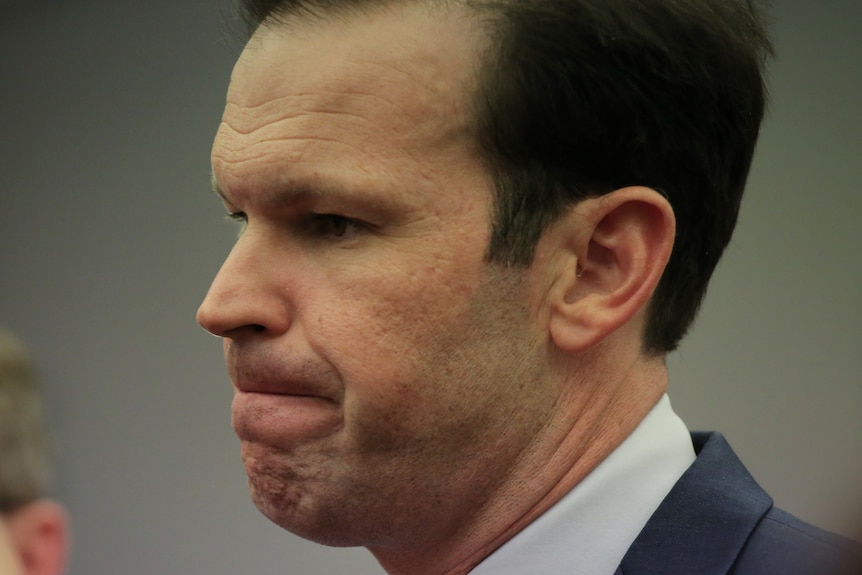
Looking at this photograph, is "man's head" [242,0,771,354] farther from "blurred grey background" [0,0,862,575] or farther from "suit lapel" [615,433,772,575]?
"blurred grey background" [0,0,862,575]

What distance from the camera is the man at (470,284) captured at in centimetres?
135

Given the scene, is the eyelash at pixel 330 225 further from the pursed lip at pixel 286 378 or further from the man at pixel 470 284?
the pursed lip at pixel 286 378

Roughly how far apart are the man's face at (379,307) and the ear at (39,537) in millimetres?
639

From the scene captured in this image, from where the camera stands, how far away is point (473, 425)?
137 centimetres

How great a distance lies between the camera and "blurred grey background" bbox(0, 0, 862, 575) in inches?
109

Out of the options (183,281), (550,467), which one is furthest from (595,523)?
(183,281)

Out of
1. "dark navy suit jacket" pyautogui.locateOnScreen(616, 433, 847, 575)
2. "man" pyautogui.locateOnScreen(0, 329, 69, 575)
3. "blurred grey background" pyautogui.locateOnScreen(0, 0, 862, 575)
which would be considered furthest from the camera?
"blurred grey background" pyautogui.locateOnScreen(0, 0, 862, 575)

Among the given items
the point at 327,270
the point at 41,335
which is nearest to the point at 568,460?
the point at 327,270

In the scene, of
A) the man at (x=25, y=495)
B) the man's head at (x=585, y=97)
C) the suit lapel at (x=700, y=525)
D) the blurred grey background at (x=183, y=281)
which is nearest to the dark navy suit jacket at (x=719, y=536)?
the suit lapel at (x=700, y=525)

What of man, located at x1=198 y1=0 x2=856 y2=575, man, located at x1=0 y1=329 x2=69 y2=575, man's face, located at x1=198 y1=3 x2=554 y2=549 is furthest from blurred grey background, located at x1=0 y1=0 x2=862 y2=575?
man, located at x1=0 y1=329 x2=69 y2=575

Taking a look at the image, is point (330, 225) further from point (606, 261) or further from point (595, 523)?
point (595, 523)

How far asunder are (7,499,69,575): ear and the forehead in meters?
0.72

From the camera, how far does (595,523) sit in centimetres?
141

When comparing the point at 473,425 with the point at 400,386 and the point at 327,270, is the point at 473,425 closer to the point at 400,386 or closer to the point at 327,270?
the point at 400,386
